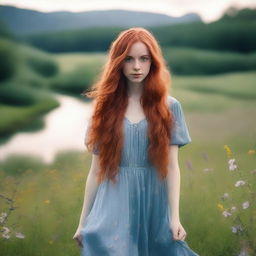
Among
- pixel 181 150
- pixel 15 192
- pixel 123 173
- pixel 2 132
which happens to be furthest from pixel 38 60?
pixel 123 173

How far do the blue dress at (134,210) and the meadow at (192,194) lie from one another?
1281 millimetres

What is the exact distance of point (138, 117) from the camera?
3.04m

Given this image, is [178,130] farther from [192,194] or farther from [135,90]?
[192,194]

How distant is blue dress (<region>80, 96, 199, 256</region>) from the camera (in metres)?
2.93

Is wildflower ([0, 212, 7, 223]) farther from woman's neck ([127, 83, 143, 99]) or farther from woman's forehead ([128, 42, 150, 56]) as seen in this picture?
woman's forehead ([128, 42, 150, 56])

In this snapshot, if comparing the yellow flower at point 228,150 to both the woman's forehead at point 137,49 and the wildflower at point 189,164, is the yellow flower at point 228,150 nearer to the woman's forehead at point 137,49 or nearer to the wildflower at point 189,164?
the wildflower at point 189,164

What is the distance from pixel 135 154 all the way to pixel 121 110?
252 mm

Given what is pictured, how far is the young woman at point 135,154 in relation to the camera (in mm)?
2990

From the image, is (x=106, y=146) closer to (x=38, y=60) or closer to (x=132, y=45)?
(x=132, y=45)

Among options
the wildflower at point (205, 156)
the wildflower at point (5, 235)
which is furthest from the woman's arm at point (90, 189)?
the wildflower at point (205, 156)

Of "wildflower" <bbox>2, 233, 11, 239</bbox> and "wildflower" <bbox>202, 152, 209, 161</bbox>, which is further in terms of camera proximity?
"wildflower" <bbox>202, 152, 209, 161</bbox>

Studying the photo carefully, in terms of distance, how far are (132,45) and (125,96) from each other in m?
0.29

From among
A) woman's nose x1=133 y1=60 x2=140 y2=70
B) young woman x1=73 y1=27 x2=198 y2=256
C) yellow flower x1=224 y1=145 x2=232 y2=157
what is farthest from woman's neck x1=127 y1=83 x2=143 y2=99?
yellow flower x1=224 y1=145 x2=232 y2=157

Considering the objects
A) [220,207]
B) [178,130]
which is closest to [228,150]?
[220,207]
